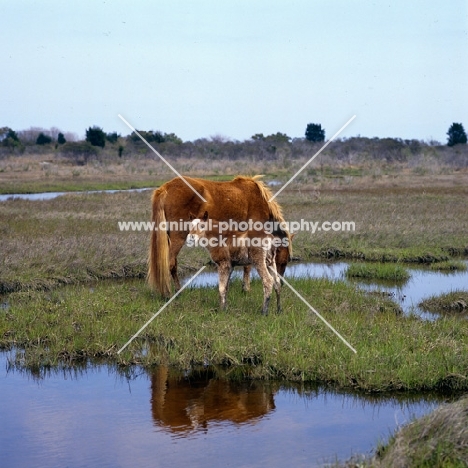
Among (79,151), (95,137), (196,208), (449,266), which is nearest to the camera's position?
(196,208)

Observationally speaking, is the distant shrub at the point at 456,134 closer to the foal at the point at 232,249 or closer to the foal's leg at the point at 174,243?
the foal's leg at the point at 174,243

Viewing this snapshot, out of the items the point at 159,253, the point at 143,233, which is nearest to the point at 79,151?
the point at 143,233

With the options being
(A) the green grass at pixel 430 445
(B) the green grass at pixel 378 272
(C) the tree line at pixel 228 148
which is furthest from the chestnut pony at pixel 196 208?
(C) the tree line at pixel 228 148

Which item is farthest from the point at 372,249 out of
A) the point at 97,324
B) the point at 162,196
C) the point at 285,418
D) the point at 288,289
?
the point at 285,418

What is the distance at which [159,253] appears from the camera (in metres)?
11.2

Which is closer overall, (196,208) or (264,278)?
(264,278)

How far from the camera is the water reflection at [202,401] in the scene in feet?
24.8

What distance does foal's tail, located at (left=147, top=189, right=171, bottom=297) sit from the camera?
11195mm

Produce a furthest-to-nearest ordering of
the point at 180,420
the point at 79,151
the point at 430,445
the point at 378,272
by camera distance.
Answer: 1. the point at 79,151
2. the point at 378,272
3. the point at 180,420
4. the point at 430,445

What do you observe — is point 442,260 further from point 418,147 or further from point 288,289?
point 418,147

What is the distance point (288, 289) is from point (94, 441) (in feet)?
19.1

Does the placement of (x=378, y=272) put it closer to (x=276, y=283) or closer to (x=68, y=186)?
(x=276, y=283)

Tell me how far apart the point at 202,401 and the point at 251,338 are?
1468 millimetres

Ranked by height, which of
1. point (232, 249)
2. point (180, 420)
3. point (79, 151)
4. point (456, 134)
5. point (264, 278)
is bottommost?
point (180, 420)
